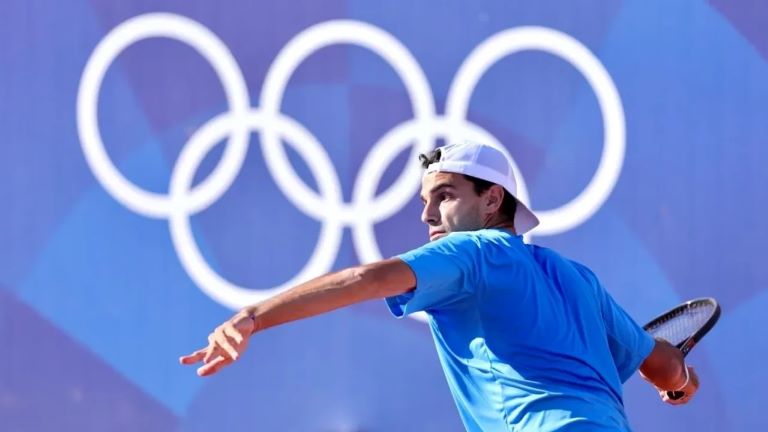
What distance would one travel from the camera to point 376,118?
5742 mm

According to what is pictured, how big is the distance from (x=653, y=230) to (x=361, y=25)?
5.08ft

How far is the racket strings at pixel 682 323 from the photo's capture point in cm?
429

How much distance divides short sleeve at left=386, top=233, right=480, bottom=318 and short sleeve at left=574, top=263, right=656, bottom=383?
61 cm

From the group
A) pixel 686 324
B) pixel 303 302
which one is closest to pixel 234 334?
pixel 303 302

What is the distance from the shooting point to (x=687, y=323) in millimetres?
4402

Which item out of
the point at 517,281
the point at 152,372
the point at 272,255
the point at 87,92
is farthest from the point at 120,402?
the point at 517,281

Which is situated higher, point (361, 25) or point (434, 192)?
point (361, 25)

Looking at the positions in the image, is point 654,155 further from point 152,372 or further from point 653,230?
point 152,372

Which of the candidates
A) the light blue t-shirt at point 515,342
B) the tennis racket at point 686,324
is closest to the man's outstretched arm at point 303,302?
the light blue t-shirt at point 515,342

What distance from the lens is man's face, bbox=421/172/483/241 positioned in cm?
362

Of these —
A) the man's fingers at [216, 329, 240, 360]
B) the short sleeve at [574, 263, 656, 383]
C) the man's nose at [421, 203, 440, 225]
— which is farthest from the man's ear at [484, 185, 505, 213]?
the man's fingers at [216, 329, 240, 360]

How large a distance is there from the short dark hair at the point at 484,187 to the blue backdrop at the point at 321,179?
6.38 feet

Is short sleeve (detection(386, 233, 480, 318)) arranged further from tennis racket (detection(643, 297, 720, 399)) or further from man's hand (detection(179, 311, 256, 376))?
tennis racket (detection(643, 297, 720, 399))

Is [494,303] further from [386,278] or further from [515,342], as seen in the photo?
[386,278]
